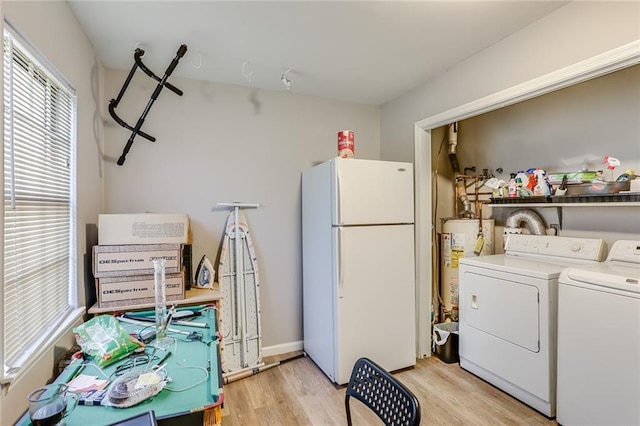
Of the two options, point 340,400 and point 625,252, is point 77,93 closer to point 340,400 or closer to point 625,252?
point 340,400

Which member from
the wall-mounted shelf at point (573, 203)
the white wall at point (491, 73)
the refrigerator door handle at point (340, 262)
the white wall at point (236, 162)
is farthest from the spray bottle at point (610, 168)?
the white wall at point (236, 162)

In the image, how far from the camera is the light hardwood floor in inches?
85.3

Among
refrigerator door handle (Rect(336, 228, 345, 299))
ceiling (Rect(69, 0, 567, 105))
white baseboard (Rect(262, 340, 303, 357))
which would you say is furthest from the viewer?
white baseboard (Rect(262, 340, 303, 357))

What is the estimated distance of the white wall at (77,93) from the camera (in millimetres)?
1204

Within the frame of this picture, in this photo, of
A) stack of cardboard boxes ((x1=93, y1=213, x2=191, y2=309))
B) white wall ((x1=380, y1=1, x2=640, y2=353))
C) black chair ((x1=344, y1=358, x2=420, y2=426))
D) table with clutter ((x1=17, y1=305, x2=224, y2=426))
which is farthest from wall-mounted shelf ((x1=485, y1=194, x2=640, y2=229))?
stack of cardboard boxes ((x1=93, y1=213, x2=191, y2=309))

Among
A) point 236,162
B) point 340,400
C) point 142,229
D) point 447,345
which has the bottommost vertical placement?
point 340,400

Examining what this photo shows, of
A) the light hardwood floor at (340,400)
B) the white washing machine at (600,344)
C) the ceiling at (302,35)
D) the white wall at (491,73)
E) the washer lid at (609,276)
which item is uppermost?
the ceiling at (302,35)

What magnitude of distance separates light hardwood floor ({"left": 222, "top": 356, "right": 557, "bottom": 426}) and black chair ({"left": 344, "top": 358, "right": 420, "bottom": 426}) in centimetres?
104

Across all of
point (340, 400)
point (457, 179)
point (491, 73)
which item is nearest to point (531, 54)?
point (491, 73)

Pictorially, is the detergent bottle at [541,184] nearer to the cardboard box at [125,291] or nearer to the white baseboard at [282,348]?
the white baseboard at [282,348]

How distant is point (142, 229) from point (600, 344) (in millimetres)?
2819

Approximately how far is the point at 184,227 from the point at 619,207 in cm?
308

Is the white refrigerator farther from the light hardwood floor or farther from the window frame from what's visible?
the window frame

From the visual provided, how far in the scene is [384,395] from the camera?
1.23 metres
